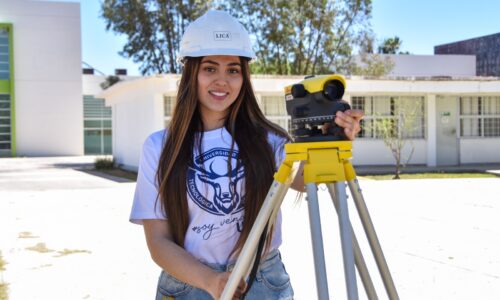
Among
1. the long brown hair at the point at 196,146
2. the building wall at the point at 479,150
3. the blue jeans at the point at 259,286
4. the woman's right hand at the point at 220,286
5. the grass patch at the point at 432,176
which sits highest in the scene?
the long brown hair at the point at 196,146

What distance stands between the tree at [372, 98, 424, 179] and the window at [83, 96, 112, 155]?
20.3 meters

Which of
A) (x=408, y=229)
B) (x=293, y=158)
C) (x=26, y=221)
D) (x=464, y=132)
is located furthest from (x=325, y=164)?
(x=464, y=132)

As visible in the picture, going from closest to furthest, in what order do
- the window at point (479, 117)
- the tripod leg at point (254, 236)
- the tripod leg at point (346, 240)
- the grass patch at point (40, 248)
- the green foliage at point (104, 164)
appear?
the tripod leg at point (346, 240) → the tripod leg at point (254, 236) → the grass patch at point (40, 248) → the window at point (479, 117) → the green foliage at point (104, 164)

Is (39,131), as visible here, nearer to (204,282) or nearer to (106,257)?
(106,257)

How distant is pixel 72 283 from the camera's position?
476 cm

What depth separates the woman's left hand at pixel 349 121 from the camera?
134cm

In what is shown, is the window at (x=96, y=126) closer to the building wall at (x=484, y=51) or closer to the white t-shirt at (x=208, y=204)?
the building wall at (x=484, y=51)

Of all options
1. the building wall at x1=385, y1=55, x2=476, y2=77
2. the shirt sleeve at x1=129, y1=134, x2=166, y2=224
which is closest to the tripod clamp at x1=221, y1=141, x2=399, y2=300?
the shirt sleeve at x1=129, y1=134, x2=166, y2=224

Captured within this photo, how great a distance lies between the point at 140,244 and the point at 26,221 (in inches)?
105

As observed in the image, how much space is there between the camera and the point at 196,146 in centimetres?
177

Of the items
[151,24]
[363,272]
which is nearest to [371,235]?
[363,272]

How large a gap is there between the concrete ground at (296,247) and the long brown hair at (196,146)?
0.37 meters

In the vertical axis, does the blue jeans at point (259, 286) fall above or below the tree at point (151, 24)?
below

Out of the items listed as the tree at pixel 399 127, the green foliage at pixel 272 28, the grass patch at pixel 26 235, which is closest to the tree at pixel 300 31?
the green foliage at pixel 272 28
